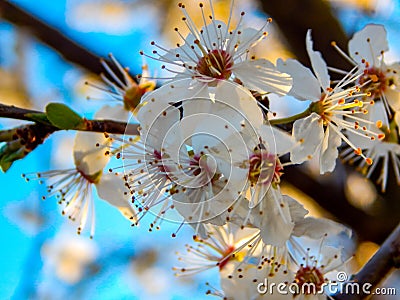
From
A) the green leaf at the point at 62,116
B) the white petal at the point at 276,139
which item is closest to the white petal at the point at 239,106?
the white petal at the point at 276,139

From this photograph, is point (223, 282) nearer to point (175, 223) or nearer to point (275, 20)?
point (175, 223)

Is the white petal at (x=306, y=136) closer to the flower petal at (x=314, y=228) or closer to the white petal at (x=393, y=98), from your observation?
the flower petal at (x=314, y=228)

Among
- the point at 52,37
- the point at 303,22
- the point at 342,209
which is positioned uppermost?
the point at 52,37

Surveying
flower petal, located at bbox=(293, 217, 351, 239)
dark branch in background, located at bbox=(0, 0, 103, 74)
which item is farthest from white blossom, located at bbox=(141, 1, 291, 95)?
dark branch in background, located at bbox=(0, 0, 103, 74)

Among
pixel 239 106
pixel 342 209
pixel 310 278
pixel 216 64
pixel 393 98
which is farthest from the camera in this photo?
pixel 342 209

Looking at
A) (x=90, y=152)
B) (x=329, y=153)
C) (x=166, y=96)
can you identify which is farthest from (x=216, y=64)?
(x=90, y=152)

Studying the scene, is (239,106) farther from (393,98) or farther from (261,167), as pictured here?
(393,98)

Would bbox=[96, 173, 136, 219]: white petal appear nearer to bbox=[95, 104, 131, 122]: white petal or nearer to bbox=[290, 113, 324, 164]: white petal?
bbox=[95, 104, 131, 122]: white petal

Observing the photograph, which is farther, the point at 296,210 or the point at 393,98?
the point at 393,98
